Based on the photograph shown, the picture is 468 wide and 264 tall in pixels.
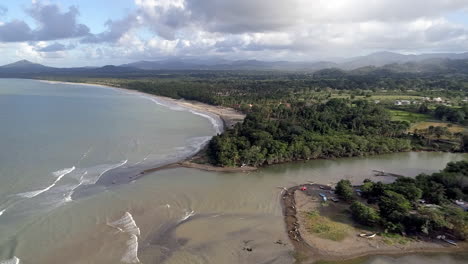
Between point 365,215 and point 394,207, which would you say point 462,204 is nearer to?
point 394,207

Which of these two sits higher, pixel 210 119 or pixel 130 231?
pixel 210 119

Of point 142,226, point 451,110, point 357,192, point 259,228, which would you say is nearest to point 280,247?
point 259,228

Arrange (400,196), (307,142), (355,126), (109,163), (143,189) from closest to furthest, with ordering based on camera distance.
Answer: (400,196), (143,189), (109,163), (307,142), (355,126)

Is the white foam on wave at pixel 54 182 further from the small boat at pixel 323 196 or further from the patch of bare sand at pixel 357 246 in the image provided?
the small boat at pixel 323 196

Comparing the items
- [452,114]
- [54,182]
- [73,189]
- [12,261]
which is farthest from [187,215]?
[452,114]

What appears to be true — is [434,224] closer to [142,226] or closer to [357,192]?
[357,192]

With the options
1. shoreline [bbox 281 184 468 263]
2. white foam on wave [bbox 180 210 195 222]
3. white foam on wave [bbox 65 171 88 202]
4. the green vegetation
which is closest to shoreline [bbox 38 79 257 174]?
white foam on wave [bbox 65 171 88 202]

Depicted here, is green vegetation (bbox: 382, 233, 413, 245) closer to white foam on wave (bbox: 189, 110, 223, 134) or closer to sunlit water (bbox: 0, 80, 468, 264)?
sunlit water (bbox: 0, 80, 468, 264)
